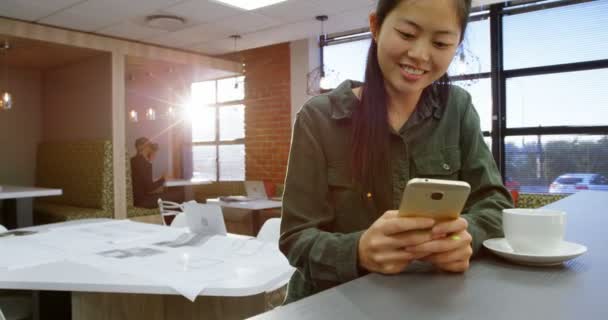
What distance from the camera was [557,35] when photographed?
462 cm

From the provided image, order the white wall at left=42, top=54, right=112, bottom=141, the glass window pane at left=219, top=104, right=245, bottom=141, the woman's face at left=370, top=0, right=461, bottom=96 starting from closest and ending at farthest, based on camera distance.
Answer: the woman's face at left=370, top=0, right=461, bottom=96, the white wall at left=42, top=54, right=112, bottom=141, the glass window pane at left=219, top=104, right=245, bottom=141

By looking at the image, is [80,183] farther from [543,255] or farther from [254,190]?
[543,255]

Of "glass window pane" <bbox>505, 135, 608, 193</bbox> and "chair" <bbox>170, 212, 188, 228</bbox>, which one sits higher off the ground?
"glass window pane" <bbox>505, 135, 608, 193</bbox>

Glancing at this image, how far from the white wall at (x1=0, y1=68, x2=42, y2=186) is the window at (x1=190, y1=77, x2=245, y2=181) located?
7.93ft

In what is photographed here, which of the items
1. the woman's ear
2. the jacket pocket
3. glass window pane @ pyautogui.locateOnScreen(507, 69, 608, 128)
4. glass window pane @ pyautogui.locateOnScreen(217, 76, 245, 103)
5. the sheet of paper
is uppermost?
glass window pane @ pyautogui.locateOnScreen(217, 76, 245, 103)

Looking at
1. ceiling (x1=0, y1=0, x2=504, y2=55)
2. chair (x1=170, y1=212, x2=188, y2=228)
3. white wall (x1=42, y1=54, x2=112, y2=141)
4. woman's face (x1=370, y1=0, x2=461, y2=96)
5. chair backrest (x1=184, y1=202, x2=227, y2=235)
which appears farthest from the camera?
white wall (x1=42, y1=54, x2=112, y2=141)

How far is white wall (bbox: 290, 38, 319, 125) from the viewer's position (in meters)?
6.26

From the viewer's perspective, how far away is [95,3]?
14.7 feet

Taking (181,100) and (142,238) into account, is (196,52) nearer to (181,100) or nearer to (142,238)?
(181,100)

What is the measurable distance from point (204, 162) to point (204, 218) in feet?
19.0

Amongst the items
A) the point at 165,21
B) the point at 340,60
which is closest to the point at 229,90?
the point at 340,60

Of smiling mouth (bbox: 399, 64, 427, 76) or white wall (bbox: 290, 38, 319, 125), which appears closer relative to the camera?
smiling mouth (bbox: 399, 64, 427, 76)

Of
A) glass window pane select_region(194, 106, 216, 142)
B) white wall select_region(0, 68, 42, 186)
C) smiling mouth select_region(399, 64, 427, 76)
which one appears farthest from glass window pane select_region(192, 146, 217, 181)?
smiling mouth select_region(399, 64, 427, 76)

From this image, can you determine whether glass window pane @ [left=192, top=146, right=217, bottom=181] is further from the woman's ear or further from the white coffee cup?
the white coffee cup
